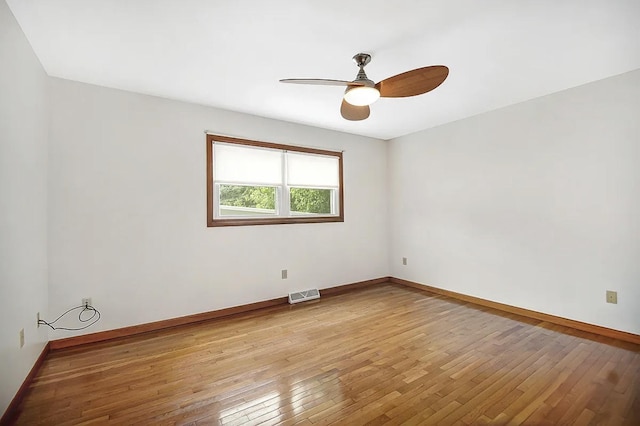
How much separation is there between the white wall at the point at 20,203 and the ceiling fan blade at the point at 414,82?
2444 millimetres

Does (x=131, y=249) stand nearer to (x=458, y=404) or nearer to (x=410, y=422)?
(x=410, y=422)

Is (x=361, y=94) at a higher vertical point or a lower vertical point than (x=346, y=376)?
higher

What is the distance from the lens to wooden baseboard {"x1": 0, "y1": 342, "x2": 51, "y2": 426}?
1.72m

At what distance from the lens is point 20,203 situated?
2020 millimetres

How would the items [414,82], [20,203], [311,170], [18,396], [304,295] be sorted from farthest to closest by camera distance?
[311,170] → [304,295] → [414,82] → [20,203] → [18,396]

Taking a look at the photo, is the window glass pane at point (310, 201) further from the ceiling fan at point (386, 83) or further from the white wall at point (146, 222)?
the ceiling fan at point (386, 83)

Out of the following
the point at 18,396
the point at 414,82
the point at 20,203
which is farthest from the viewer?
the point at 414,82

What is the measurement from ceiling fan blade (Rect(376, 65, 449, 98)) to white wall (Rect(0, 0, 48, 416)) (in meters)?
2.44

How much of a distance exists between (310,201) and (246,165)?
112 centimetres

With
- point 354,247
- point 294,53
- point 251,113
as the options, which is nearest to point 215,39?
point 294,53

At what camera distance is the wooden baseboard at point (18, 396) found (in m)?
1.72

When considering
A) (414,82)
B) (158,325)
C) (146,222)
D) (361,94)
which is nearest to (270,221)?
(146,222)

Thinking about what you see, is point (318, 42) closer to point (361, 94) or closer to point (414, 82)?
point (361, 94)

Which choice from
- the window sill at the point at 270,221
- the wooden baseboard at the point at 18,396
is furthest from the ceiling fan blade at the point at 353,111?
the wooden baseboard at the point at 18,396
